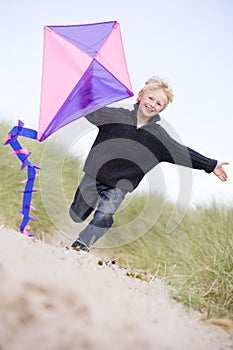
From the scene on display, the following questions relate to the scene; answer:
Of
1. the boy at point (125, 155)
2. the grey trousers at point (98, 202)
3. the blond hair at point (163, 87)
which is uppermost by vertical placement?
the blond hair at point (163, 87)

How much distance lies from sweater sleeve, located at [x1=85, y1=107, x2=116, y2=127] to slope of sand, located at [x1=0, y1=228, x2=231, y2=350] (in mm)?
1500

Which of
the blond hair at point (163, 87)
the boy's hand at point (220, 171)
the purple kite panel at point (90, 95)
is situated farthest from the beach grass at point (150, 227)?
the blond hair at point (163, 87)

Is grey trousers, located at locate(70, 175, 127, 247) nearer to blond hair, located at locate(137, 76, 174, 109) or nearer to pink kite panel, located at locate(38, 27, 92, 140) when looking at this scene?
pink kite panel, located at locate(38, 27, 92, 140)

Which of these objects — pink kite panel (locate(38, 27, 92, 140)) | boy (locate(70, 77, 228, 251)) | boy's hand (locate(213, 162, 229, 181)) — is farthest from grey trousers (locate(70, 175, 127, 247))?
boy's hand (locate(213, 162, 229, 181))

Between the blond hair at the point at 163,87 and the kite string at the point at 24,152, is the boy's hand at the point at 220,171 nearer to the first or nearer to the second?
the blond hair at the point at 163,87

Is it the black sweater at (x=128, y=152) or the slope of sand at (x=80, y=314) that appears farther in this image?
the black sweater at (x=128, y=152)

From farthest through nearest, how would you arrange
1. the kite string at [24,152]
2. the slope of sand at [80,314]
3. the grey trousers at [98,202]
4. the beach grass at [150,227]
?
1. the beach grass at [150,227]
2. the kite string at [24,152]
3. the grey trousers at [98,202]
4. the slope of sand at [80,314]

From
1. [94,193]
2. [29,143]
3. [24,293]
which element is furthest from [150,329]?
[29,143]

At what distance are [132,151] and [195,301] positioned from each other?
Answer: 140 centimetres

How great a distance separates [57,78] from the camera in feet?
13.0

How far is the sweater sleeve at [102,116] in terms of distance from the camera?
149 inches

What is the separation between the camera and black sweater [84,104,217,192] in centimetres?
374

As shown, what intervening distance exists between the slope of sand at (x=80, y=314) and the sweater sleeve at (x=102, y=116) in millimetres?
1500

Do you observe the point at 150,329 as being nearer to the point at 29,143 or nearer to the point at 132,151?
the point at 132,151
